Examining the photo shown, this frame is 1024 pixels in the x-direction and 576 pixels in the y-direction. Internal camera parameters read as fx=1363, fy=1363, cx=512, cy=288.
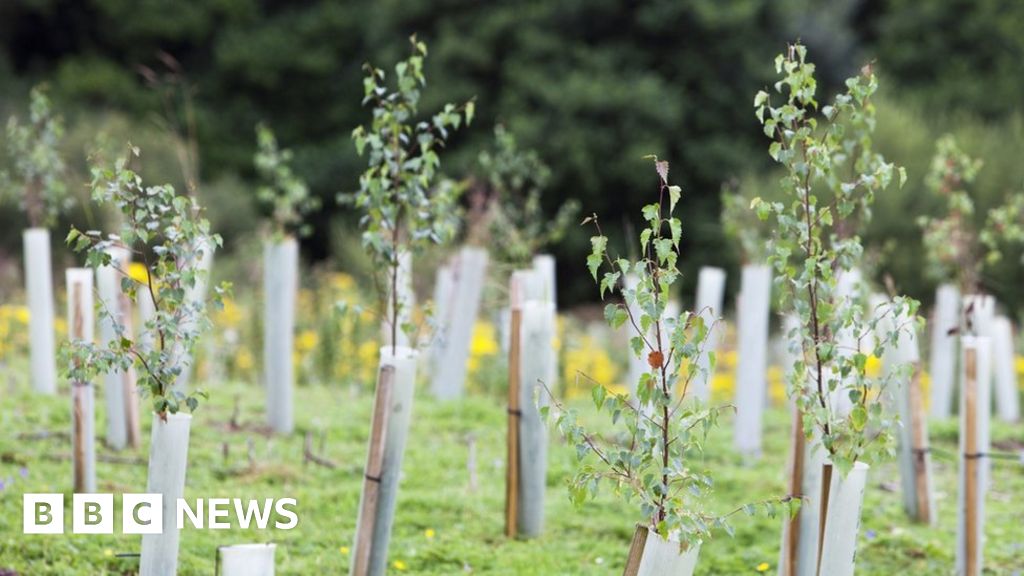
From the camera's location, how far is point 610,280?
11.4 ft

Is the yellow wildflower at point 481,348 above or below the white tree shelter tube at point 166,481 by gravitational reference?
above

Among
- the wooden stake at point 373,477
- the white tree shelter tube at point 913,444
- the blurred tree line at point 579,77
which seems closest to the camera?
the wooden stake at point 373,477

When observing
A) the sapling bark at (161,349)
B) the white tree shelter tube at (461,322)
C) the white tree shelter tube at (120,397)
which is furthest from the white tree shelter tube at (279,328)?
the sapling bark at (161,349)

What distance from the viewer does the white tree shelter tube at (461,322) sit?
8.10 meters

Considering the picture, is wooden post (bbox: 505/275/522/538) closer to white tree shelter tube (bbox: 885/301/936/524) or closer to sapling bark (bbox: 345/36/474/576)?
sapling bark (bbox: 345/36/474/576)

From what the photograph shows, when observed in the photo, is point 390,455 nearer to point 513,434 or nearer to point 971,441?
point 513,434

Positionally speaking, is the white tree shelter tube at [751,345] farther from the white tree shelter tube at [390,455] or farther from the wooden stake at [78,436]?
the wooden stake at [78,436]

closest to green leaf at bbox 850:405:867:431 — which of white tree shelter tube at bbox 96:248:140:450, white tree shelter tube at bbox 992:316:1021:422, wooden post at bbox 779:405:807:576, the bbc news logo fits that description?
wooden post at bbox 779:405:807:576

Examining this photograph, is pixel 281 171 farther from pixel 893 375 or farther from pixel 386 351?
pixel 893 375

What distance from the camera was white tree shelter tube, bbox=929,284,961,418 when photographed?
8.68 m

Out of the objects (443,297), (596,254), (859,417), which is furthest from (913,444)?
(443,297)

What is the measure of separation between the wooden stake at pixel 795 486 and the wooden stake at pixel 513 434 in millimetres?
1081

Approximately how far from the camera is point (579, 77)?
1994 centimetres

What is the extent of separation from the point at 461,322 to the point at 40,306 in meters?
2.36
